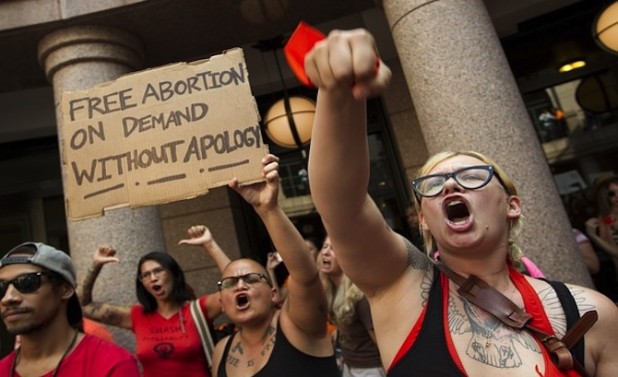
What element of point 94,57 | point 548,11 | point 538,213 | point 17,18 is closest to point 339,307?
point 538,213

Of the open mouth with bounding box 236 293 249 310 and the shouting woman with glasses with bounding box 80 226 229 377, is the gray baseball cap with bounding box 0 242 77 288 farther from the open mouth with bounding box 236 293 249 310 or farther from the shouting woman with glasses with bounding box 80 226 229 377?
the shouting woman with glasses with bounding box 80 226 229 377

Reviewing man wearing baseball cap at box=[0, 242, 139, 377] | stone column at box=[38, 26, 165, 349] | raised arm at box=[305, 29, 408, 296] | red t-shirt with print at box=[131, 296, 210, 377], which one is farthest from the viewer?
stone column at box=[38, 26, 165, 349]

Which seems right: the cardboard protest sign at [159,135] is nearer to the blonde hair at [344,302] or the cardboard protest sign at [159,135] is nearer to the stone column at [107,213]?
the blonde hair at [344,302]

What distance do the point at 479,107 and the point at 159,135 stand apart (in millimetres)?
2515

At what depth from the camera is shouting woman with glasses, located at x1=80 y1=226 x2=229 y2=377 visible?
3312mm

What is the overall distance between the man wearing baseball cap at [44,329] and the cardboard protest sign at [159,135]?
474mm

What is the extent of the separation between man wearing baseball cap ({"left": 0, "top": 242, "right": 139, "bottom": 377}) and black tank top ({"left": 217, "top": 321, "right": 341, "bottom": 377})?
0.69m

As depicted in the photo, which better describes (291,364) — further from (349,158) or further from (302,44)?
(302,44)

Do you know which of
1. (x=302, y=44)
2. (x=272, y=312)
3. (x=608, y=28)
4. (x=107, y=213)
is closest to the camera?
(x=302, y=44)

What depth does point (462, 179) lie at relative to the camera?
1536mm

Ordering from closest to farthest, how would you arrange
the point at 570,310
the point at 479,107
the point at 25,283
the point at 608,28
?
1. the point at 570,310
2. the point at 25,283
3. the point at 479,107
4. the point at 608,28

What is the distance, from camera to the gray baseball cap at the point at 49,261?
7.80ft

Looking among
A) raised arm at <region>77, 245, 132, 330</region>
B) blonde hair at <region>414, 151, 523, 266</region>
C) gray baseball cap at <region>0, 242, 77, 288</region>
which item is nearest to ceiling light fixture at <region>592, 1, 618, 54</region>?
blonde hair at <region>414, 151, 523, 266</region>

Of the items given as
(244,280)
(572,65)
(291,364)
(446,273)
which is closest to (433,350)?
(446,273)
